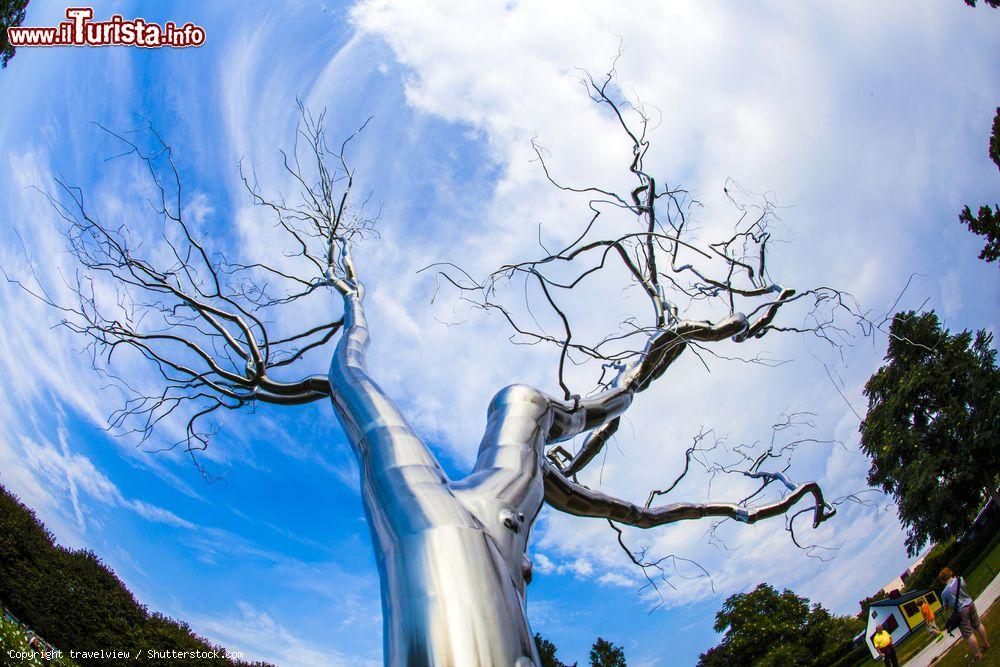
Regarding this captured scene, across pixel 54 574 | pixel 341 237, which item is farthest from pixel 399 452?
pixel 54 574

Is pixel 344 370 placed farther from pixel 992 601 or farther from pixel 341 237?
pixel 992 601

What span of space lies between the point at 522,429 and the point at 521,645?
134cm

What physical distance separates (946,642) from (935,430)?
15062mm

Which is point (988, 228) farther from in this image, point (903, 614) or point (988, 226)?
point (903, 614)

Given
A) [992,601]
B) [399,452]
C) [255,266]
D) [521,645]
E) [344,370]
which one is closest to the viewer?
[521,645]

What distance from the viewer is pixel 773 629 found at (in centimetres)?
3356

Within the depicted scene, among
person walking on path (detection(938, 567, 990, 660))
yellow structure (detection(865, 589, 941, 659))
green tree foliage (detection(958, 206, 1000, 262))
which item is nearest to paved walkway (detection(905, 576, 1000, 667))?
person walking on path (detection(938, 567, 990, 660))

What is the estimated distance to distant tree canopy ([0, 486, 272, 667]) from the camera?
18891 mm

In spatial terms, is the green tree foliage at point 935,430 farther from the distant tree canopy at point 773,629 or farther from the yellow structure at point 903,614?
the distant tree canopy at point 773,629

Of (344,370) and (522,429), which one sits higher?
(344,370)

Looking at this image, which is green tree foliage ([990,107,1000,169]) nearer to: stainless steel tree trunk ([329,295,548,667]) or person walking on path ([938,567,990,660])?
person walking on path ([938,567,990,660])

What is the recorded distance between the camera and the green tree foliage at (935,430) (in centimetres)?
2269

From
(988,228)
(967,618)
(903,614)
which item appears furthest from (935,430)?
(967,618)

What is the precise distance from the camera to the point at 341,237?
7.04 meters
